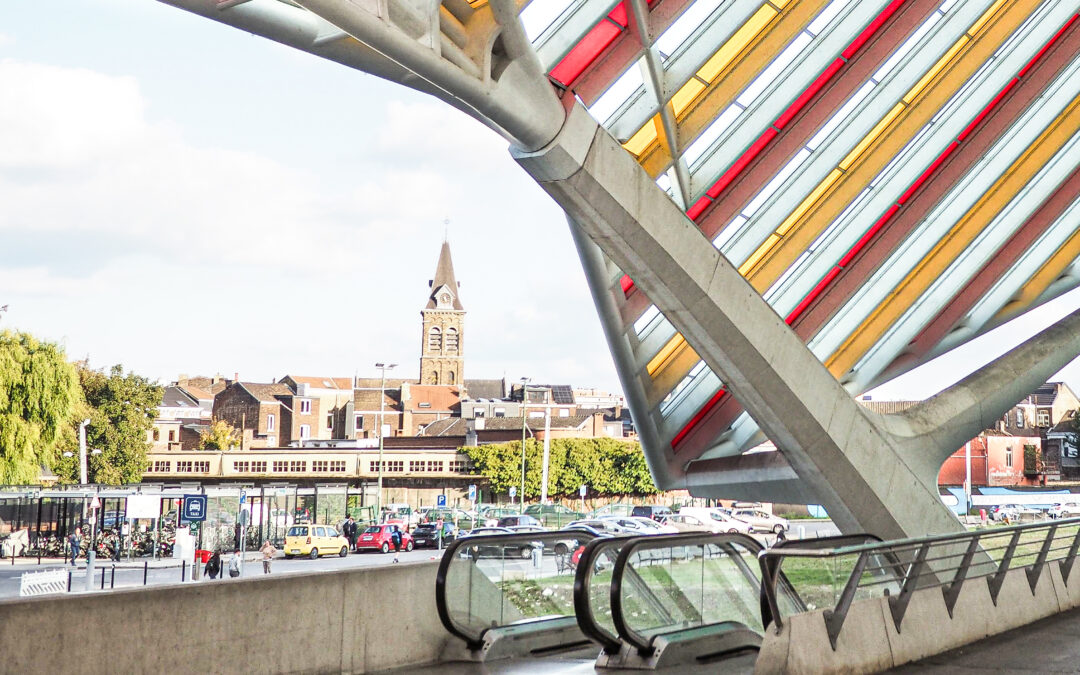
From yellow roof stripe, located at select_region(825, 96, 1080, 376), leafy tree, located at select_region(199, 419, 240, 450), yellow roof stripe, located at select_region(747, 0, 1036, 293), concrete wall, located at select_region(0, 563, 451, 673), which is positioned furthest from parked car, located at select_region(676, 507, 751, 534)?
leafy tree, located at select_region(199, 419, 240, 450)

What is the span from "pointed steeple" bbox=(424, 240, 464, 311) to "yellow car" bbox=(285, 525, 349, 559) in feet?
344

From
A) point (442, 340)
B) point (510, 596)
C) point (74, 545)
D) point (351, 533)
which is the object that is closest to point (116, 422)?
point (351, 533)

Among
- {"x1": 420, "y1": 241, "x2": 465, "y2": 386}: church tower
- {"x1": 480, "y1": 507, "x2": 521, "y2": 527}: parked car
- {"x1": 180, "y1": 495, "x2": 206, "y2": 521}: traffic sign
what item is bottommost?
{"x1": 480, "y1": 507, "x2": 521, "y2": 527}: parked car

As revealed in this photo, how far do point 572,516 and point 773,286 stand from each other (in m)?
33.7

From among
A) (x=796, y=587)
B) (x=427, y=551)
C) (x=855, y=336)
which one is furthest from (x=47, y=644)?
(x=427, y=551)

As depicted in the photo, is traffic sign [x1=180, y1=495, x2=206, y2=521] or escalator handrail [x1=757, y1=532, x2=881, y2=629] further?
traffic sign [x1=180, y1=495, x2=206, y2=521]

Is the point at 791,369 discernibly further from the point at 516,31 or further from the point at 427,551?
the point at 427,551

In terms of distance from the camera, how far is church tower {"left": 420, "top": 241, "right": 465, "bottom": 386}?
142250mm

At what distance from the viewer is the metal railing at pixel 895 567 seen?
341 inches

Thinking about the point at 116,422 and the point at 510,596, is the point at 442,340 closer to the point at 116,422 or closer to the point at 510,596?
the point at 116,422

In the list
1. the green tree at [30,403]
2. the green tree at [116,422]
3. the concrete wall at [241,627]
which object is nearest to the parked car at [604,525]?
the green tree at [30,403]

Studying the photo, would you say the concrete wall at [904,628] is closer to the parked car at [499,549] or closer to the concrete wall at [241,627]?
the parked car at [499,549]

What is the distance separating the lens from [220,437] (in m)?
102

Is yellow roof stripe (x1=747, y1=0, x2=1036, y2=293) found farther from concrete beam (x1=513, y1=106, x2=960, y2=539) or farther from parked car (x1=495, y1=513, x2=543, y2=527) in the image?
parked car (x1=495, y1=513, x2=543, y2=527)
